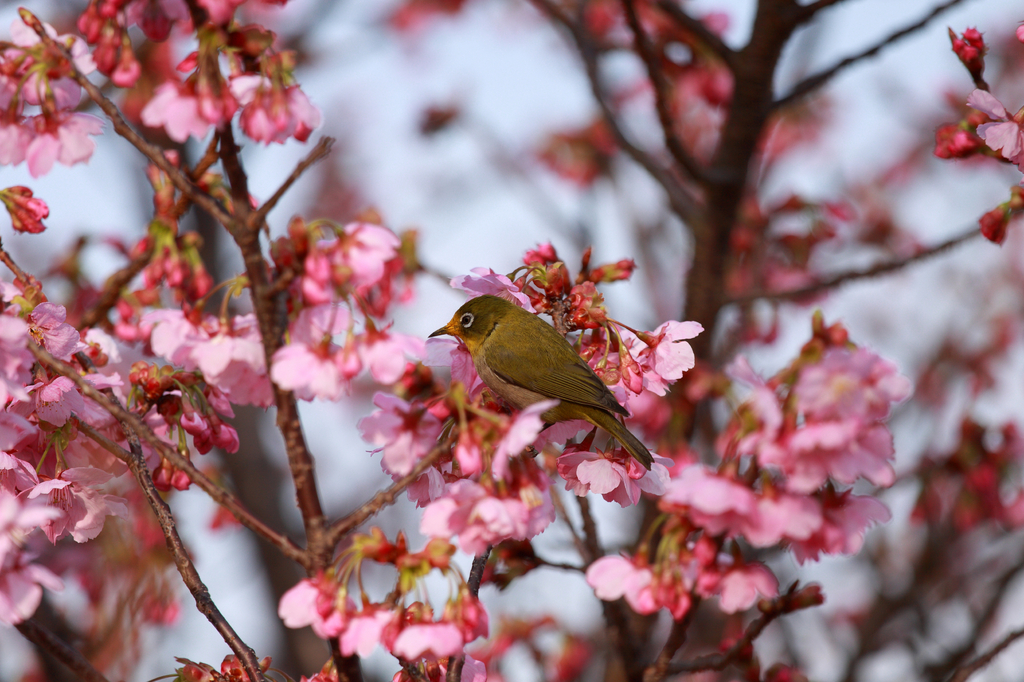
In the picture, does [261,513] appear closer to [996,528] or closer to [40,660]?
[40,660]

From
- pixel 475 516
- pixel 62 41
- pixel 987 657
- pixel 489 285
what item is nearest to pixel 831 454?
pixel 475 516

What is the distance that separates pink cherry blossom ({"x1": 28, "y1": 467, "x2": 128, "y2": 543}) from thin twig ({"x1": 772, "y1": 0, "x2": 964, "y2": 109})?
308cm

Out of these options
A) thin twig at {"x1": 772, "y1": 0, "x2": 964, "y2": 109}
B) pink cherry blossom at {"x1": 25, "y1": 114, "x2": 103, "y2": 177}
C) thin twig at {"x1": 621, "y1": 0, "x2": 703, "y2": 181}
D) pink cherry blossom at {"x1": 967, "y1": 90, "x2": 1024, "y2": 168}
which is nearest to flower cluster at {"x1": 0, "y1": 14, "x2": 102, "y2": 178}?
pink cherry blossom at {"x1": 25, "y1": 114, "x2": 103, "y2": 177}

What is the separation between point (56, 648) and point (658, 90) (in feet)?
10.1

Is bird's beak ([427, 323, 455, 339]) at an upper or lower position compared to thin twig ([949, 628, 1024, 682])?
upper

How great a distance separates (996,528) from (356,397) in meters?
7.33

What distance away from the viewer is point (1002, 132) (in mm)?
2172

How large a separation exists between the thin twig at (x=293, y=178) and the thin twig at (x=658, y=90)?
237cm

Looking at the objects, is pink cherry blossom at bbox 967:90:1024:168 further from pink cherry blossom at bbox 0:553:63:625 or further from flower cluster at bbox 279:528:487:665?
pink cherry blossom at bbox 0:553:63:625

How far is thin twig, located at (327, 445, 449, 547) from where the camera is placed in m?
1.58

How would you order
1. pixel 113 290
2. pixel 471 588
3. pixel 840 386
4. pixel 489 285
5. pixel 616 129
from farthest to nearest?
pixel 616 129
pixel 113 290
pixel 489 285
pixel 471 588
pixel 840 386

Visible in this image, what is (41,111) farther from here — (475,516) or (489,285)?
(475,516)

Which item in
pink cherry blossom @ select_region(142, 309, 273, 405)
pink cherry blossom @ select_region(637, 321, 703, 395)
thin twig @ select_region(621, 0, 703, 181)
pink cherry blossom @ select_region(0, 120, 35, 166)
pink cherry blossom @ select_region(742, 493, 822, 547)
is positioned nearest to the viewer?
pink cherry blossom @ select_region(742, 493, 822, 547)

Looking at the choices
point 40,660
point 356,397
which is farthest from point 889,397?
point 356,397
